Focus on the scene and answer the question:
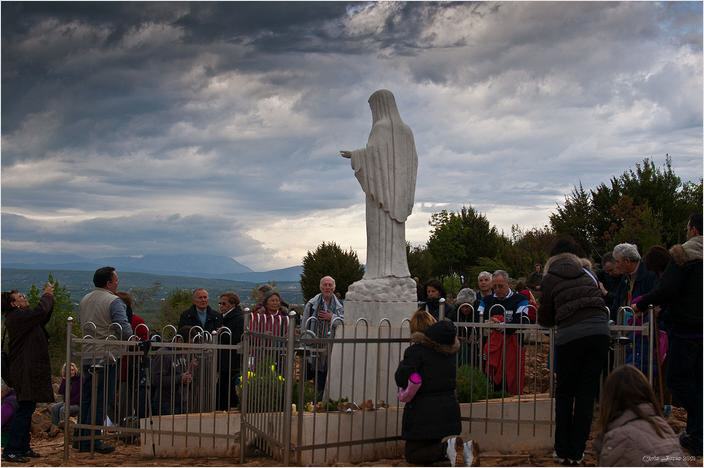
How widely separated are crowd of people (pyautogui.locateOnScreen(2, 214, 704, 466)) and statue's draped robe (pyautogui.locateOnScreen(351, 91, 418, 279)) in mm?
1067

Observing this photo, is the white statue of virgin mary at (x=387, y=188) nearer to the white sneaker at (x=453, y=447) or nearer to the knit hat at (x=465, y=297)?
the knit hat at (x=465, y=297)

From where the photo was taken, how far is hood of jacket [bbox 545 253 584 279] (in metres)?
7.49

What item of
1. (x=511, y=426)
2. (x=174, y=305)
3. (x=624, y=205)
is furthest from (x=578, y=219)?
(x=511, y=426)

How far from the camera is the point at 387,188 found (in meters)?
10.3

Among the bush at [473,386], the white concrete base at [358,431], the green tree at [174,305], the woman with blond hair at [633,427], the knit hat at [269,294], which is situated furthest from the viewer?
the green tree at [174,305]

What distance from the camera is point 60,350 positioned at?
19484mm

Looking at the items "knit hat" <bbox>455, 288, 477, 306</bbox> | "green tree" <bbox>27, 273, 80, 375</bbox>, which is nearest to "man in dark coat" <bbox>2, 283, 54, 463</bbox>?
→ "knit hat" <bbox>455, 288, 477, 306</bbox>

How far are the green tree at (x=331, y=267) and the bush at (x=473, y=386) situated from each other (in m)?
26.6

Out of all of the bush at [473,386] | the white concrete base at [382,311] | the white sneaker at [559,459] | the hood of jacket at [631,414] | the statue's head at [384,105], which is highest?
the statue's head at [384,105]

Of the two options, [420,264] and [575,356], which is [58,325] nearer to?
[575,356]

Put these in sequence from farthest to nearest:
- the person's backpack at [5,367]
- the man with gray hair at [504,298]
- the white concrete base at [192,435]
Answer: the man with gray hair at [504,298] < the person's backpack at [5,367] < the white concrete base at [192,435]

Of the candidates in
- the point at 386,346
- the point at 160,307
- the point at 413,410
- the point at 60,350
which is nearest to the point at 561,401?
the point at 413,410

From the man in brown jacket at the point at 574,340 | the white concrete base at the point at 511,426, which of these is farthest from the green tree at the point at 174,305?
the man in brown jacket at the point at 574,340

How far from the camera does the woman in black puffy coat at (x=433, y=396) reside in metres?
7.63
